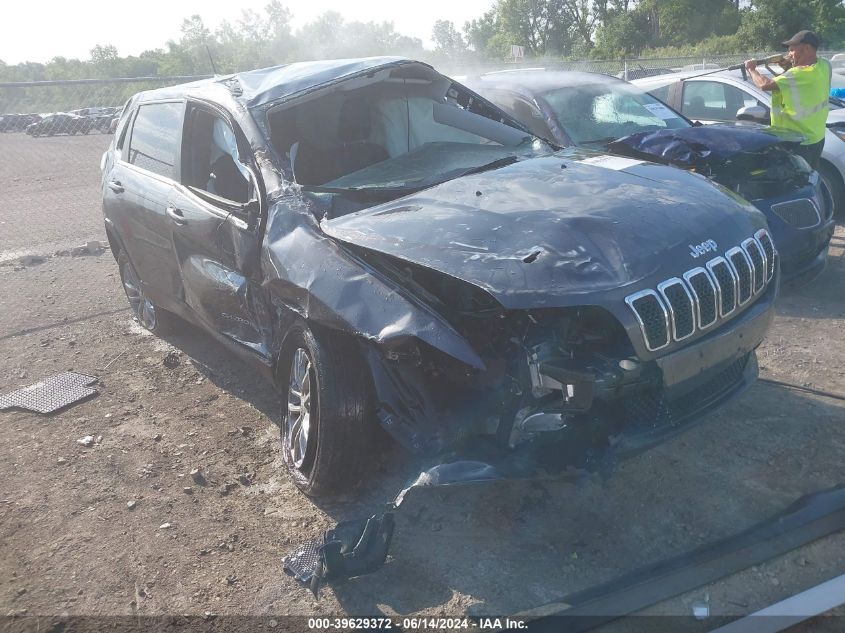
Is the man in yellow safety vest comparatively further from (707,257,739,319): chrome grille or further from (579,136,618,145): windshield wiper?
(707,257,739,319): chrome grille

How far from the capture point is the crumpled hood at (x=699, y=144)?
517 centimetres

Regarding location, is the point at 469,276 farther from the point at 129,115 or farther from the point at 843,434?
the point at 129,115

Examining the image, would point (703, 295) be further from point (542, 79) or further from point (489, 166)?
point (542, 79)

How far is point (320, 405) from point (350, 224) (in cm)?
78

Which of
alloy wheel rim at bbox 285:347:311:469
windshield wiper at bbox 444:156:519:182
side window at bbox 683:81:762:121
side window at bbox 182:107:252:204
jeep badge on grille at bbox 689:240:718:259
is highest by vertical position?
side window at bbox 182:107:252:204

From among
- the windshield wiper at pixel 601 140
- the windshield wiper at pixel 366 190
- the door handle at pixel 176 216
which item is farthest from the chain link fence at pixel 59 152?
the windshield wiper at pixel 366 190

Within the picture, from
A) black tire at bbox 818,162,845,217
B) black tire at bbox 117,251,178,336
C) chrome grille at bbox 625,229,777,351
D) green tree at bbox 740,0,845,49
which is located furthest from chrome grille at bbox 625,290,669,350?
green tree at bbox 740,0,845,49

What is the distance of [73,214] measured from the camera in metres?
11.9

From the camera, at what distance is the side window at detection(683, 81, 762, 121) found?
314 inches

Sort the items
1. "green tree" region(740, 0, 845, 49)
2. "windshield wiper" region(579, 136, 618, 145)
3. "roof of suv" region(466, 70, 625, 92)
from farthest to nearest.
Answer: "green tree" region(740, 0, 845, 49) → "roof of suv" region(466, 70, 625, 92) → "windshield wiper" region(579, 136, 618, 145)

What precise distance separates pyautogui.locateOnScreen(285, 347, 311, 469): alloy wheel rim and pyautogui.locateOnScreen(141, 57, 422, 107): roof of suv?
1.51 m

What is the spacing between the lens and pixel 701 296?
9.47 feet

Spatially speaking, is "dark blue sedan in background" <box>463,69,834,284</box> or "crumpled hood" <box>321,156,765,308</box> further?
"dark blue sedan in background" <box>463,69,834,284</box>

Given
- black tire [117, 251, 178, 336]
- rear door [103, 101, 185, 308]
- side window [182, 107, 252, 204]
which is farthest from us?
black tire [117, 251, 178, 336]
